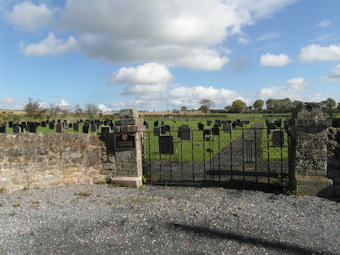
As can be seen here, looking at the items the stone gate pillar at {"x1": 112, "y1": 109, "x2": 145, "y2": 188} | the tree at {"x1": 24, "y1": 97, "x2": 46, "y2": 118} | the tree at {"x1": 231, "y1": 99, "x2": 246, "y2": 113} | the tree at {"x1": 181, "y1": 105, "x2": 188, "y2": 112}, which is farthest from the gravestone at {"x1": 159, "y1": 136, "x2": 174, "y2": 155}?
the tree at {"x1": 231, "y1": 99, "x2": 246, "y2": 113}

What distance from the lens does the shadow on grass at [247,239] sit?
3.88m

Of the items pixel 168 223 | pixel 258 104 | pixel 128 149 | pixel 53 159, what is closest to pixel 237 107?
pixel 258 104

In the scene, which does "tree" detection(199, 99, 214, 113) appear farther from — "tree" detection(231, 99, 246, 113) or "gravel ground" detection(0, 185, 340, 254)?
"gravel ground" detection(0, 185, 340, 254)

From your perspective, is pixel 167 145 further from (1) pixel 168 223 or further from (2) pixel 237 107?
(2) pixel 237 107

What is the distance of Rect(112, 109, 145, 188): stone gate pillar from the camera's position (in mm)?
7629

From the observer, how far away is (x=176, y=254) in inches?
152

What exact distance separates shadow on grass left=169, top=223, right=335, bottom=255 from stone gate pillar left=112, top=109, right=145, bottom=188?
311 centimetres

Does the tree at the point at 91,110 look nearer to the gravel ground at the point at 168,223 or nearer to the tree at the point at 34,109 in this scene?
the tree at the point at 34,109

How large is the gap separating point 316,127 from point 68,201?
6575mm

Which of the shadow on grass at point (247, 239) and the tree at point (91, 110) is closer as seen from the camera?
the shadow on grass at point (247, 239)

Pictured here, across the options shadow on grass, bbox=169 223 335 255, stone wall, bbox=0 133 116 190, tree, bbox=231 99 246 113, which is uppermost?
tree, bbox=231 99 246 113

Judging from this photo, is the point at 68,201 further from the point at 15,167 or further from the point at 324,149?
the point at 324,149

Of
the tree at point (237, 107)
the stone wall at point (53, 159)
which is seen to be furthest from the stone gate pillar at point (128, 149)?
the tree at point (237, 107)

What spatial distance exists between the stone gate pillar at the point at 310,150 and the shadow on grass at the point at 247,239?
275 cm
